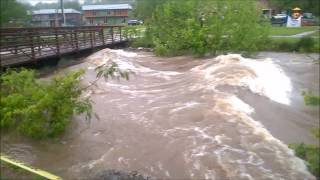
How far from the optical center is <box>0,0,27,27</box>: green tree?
2773 centimetres

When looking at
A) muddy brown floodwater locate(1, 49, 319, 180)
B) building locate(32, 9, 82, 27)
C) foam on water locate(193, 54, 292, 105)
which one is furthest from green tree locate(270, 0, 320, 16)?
Result: building locate(32, 9, 82, 27)

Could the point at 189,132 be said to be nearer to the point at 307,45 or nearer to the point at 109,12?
the point at 307,45

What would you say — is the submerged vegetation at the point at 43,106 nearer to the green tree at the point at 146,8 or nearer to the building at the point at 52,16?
the building at the point at 52,16

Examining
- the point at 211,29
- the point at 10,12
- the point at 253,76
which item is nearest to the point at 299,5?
the point at 253,76

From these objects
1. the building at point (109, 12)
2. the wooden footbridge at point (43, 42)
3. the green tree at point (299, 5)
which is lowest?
the wooden footbridge at point (43, 42)

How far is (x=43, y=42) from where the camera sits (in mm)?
20156

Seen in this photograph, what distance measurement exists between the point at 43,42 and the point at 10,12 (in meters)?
11.3

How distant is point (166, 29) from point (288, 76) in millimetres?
11686

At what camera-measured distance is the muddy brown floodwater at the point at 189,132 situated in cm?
807

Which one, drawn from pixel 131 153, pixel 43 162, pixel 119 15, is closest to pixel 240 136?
pixel 131 153

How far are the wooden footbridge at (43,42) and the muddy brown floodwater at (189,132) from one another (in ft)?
11.6

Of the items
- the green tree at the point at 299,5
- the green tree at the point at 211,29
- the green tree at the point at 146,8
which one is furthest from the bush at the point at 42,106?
the green tree at the point at 146,8

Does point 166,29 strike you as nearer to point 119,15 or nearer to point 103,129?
point 119,15

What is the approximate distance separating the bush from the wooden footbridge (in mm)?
6337
